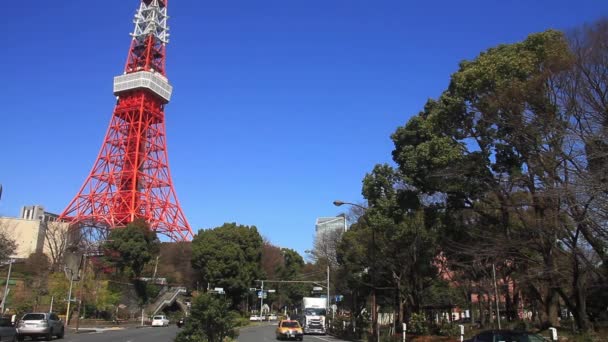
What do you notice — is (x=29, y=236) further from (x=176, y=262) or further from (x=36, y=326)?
(x=36, y=326)

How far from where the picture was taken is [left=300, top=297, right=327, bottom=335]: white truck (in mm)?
48438

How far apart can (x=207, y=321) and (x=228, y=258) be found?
2117 inches

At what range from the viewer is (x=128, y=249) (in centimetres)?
6028

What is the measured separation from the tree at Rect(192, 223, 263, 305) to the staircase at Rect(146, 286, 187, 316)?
431cm

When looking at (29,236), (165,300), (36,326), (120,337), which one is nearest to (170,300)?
(165,300)

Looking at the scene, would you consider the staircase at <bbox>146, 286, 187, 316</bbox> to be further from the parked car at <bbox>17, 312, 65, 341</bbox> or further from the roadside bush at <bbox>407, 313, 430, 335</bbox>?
the roadside bush at <bbox>407, 313, 430, 335</bbox>

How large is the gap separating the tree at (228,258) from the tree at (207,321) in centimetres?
5261

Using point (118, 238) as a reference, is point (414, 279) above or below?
below

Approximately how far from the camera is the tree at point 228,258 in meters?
67.9

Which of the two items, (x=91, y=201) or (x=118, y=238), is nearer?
(x=118, y=238)

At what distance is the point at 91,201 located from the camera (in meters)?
79.8

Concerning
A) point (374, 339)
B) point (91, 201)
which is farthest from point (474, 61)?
point (91, 201)

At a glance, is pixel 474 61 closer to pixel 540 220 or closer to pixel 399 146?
pixel 399 146

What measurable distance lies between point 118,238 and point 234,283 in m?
15.9
